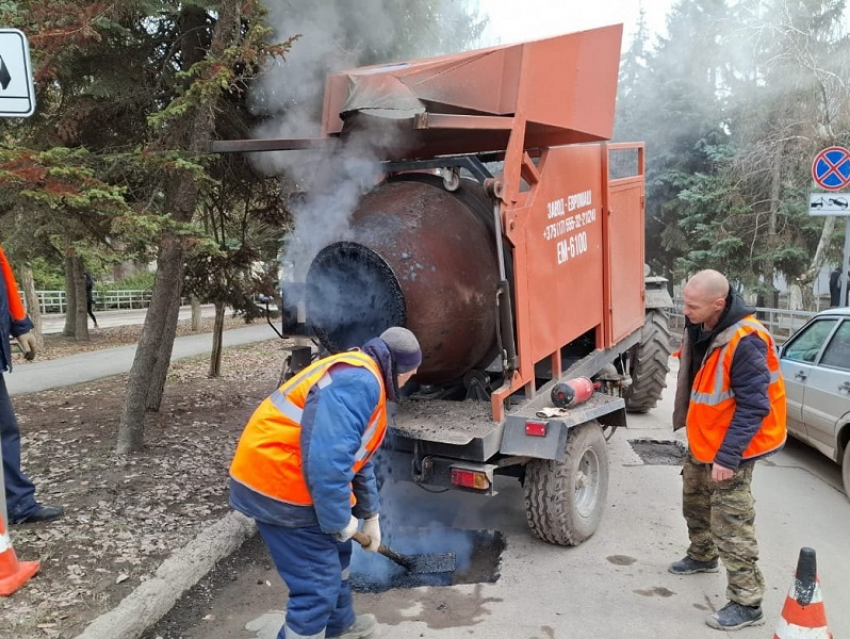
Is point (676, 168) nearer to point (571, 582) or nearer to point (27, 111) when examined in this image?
point (571, 582)

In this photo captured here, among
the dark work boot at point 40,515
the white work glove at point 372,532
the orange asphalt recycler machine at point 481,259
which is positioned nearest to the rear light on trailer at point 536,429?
the orange asphalt recycler machine at point 481,259

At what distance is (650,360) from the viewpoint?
7.30m

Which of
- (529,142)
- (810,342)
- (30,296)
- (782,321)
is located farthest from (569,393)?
(30,296)

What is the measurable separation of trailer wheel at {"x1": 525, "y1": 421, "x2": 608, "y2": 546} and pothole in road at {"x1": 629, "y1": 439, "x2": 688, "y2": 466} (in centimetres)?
199

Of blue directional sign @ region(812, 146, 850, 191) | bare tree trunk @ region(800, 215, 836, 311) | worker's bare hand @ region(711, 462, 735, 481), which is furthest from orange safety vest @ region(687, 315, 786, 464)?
bare tree trunk @ region(800, 215, 836, 311)

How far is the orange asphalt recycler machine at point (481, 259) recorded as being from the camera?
3850 millimetres

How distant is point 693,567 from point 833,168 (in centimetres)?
649

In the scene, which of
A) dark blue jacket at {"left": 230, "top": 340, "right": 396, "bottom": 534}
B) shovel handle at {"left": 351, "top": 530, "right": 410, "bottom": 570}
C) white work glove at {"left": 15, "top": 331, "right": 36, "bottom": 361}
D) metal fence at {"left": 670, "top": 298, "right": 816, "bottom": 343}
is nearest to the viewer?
dark blue jacket at {"left": 230, "top": 340, "right": 396, "bottom": 534}

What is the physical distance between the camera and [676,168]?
645 inches

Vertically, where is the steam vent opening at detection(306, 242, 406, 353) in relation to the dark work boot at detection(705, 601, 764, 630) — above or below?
above

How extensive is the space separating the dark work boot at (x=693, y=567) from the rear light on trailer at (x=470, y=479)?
4.14ft

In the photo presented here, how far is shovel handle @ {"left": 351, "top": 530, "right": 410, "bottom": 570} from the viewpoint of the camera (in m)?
2.89

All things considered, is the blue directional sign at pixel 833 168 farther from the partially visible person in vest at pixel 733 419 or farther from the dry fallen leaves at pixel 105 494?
the dry fallen leaves at pixel 105 494

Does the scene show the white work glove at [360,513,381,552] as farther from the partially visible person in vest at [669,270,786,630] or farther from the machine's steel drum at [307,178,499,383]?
the partially visible person in vest at [669,270,786,630]
